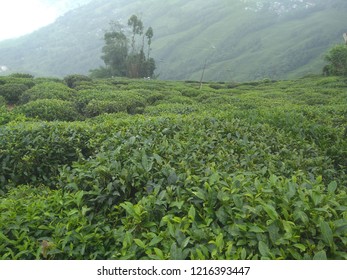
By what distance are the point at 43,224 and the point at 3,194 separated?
2044 millimetres

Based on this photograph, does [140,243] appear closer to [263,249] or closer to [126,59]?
[263,249]

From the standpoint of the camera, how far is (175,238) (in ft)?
9.28

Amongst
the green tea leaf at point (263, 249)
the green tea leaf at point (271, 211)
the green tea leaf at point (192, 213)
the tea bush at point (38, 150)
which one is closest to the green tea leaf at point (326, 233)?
the green tea leaf at point (271, 211)

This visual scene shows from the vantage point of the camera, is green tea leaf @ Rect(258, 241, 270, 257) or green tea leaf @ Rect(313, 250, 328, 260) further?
green tea leaf @ Rect(258, 241, 270, 257)

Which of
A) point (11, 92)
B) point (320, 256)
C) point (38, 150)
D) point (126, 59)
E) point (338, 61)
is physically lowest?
point (338, 61)

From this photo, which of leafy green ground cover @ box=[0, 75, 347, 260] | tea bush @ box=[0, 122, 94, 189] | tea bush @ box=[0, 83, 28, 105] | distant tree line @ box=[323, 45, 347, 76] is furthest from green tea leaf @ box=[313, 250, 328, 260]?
distant tree line @ box=[323, 45, 347, 76]

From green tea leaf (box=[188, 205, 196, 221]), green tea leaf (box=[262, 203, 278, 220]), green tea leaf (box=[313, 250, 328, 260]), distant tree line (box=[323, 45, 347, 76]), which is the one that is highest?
green tea leaf (box=[188, 205, 196, 221])

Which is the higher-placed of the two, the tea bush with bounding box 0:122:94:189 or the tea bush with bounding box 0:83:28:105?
the tea bush with bounding box 0:83:28:105

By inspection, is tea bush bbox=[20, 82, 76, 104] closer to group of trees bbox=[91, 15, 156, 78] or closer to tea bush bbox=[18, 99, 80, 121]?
tea bush bbox=[18, 99, 80, 121]

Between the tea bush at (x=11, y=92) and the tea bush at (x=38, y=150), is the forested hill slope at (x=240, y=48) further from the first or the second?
the tea bush at (x=38, y=150)

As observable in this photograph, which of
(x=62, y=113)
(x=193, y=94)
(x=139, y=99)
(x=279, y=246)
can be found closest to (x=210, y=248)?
(x=279, y=246)

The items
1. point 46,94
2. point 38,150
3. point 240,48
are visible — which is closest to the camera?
point 38,150

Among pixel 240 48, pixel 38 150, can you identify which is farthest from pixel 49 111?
pixel 240 48
